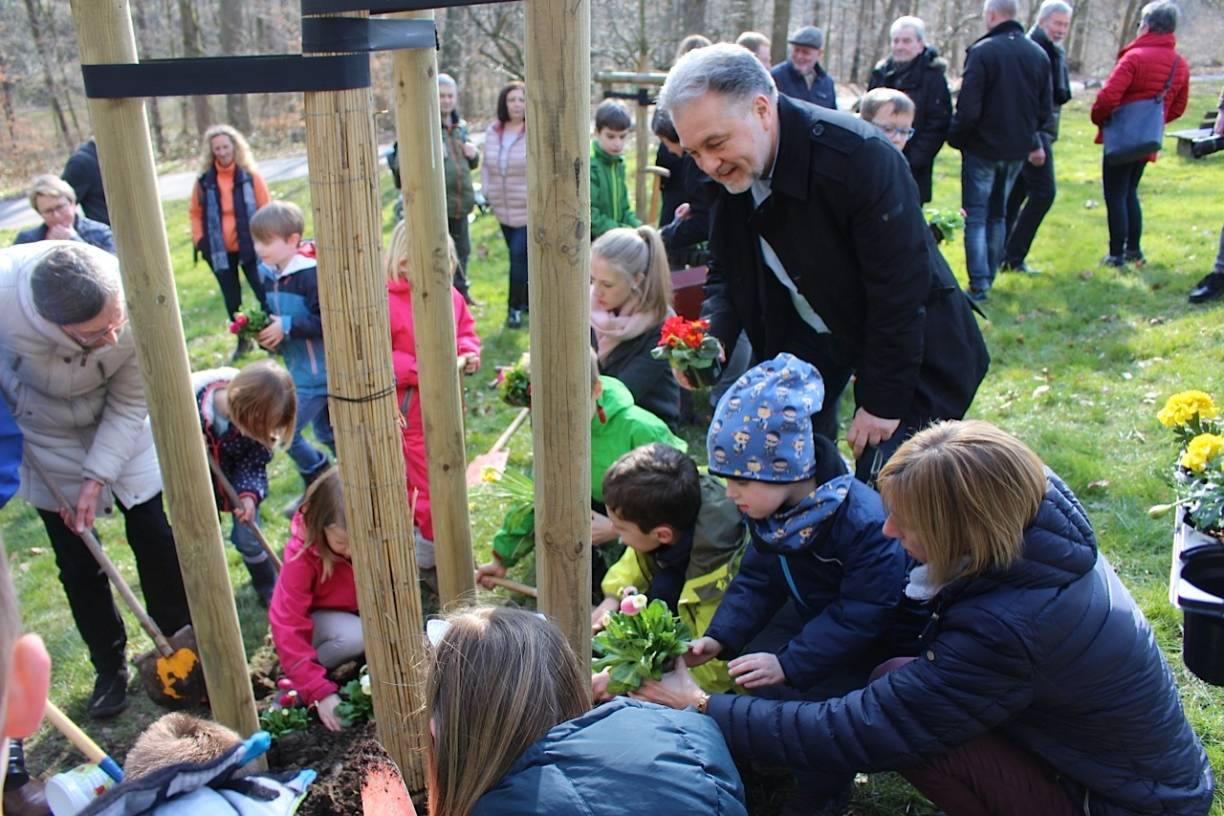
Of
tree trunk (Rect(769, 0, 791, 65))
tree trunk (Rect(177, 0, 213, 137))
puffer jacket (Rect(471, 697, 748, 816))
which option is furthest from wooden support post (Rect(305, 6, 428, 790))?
tree trunk (Rect(177, 0, 213, 137))

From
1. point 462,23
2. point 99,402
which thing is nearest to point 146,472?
point 99,402

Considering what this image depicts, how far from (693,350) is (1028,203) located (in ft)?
17.5

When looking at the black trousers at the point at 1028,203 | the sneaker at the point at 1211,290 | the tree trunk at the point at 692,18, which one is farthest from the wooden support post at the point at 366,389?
the tree trunk at the point at 692,18

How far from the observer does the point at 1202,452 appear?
2830 millimetres

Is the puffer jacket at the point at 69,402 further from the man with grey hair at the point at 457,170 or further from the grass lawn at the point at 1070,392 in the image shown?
the man with grey hair at the point at 457,170

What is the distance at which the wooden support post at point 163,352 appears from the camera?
2.26 metres

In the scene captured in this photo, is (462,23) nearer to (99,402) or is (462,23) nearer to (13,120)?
(13,120)

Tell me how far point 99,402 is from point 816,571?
2549 mm

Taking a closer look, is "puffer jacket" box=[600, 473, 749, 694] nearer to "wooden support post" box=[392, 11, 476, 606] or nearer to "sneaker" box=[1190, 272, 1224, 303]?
"wooden support post" box=[392, 11, 476, 606]

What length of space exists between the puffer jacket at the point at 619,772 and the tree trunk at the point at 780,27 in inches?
500

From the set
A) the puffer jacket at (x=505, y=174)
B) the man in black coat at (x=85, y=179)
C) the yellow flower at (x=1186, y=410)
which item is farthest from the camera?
the puffer jacket at (x=505, y=174)

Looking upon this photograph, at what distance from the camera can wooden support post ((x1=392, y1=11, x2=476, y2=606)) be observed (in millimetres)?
2488

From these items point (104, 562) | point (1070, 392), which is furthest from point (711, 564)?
point (1070, 392)

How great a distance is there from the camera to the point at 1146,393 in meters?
5.45
